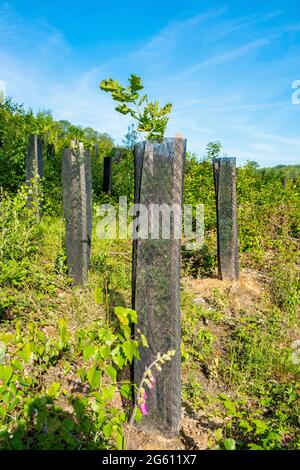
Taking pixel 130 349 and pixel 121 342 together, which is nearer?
pixel 130 349

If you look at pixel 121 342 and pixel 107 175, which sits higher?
pixel 107 175

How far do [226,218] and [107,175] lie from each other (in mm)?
5467

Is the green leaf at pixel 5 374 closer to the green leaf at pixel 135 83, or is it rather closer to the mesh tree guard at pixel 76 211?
the green leaf at pixel 135 83

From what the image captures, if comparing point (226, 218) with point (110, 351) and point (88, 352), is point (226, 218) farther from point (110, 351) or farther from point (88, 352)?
point (88, 352)

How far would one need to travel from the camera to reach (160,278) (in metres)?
2.21

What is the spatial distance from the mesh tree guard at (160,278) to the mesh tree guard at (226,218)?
2.61m

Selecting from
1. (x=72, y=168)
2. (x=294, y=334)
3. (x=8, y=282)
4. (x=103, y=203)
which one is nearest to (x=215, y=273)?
(x=294, y=334)

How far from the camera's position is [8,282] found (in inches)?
133

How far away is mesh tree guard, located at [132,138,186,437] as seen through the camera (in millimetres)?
2160

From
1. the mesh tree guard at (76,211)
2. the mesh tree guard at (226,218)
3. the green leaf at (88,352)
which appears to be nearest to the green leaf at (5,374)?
the green leaf at (88,352)

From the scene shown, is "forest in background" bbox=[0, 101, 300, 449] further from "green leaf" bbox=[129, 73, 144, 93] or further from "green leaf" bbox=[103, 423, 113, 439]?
"green leaf" bbox=[129, 73, 144, 93]

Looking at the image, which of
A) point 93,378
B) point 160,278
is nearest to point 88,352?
point 93,378
